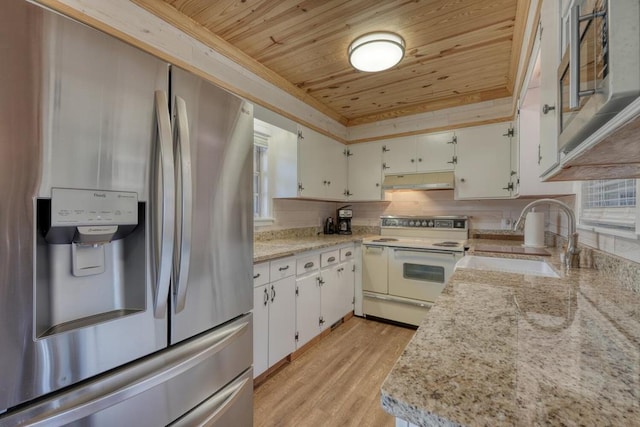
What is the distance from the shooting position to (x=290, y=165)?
2727 millimetres

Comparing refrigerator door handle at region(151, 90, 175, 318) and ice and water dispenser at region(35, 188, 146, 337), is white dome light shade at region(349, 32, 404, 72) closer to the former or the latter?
refrigerator door handle at region(151, 90, 175, 318)

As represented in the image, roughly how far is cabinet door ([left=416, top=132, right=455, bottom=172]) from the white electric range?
0.58 meters

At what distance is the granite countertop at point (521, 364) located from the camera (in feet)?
1.40

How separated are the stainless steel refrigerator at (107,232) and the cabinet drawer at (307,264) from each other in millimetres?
1085

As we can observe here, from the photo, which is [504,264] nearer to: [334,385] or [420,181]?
[420,181]

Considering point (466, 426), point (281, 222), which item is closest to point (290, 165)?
point (281, 222)

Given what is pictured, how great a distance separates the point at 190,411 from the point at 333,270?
1.80 m

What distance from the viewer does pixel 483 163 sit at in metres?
2.83

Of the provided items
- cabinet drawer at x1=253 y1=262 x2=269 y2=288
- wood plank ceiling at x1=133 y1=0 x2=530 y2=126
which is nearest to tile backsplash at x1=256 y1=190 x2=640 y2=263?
cabinet drawer at x1=253 y1=262 x2=269 y2=288

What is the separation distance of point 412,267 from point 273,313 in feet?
4.94

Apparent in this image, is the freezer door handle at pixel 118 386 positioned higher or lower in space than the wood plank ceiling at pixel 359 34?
lower

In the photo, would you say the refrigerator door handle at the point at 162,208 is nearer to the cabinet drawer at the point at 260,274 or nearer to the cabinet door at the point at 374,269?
the cabinet drawer at the point at 260,274

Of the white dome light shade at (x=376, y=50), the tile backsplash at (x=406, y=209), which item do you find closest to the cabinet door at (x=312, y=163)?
the tile backsplash at (x=406, y=209)

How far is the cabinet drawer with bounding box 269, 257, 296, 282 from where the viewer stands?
199 cm
